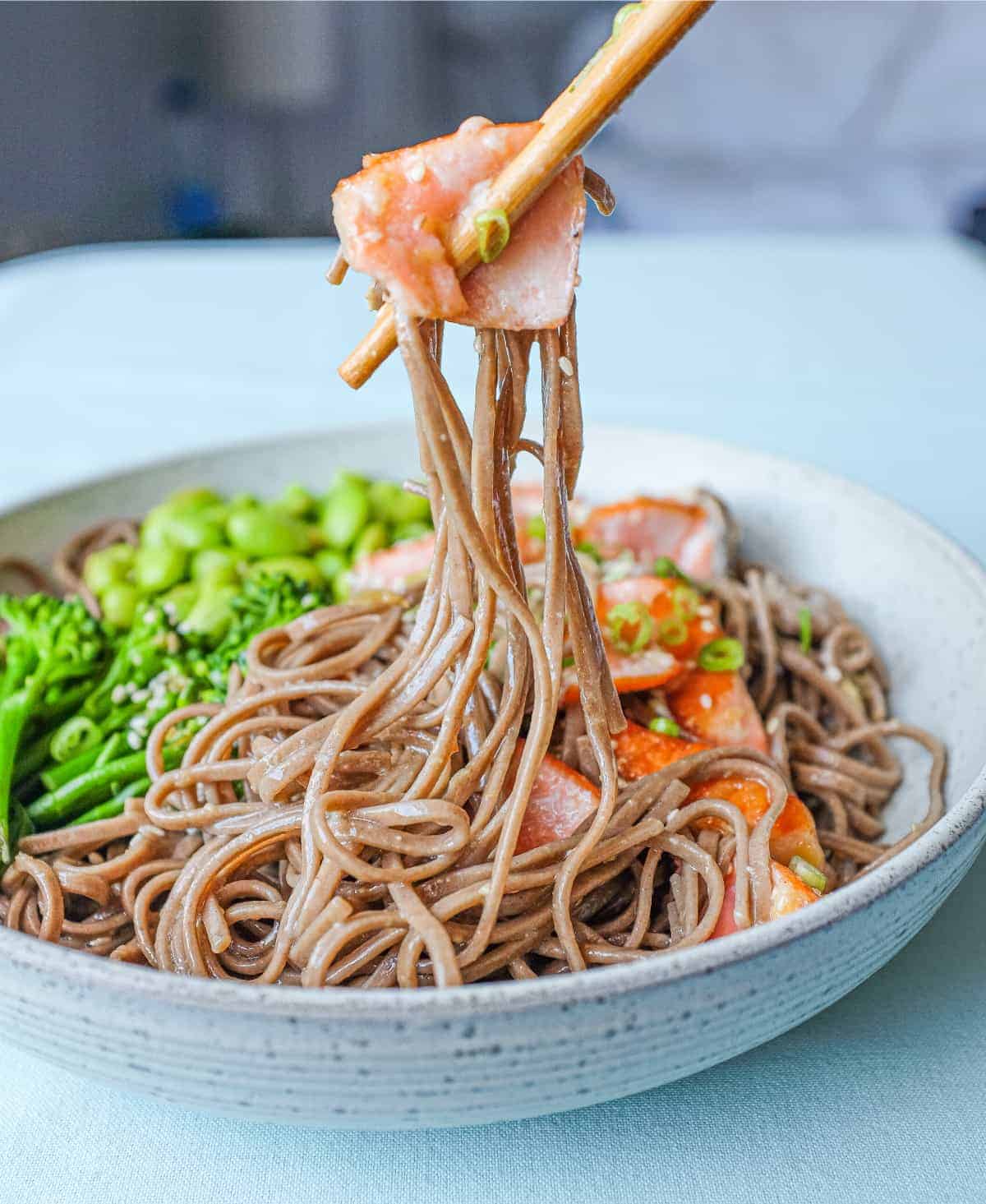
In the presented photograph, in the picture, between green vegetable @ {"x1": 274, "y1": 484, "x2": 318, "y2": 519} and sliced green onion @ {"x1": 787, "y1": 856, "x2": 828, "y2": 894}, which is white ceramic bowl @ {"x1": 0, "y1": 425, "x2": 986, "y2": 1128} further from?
green vegetable @ {"x1": 274, "y1": 484, "x2": 318, "y2": 519}

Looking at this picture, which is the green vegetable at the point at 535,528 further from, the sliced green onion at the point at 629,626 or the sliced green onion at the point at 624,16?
the sliced green onion at the point at 624,16

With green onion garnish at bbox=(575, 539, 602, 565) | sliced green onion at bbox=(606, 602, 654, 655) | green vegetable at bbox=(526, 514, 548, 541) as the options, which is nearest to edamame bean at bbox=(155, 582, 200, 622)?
green vegetable at bbox=(526, 514, 548, 541)

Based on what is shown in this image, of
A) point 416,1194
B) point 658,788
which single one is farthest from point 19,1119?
point 658,788

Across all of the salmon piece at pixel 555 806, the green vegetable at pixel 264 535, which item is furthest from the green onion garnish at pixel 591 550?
the salmon piece at pixel 555 806

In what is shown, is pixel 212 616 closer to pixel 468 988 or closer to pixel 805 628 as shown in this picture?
pixel 805 628

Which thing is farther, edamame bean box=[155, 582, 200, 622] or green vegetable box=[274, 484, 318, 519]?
green vegetable box=[274, 484, 318, 519]

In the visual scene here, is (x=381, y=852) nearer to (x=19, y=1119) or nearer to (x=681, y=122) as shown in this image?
(x=19, y=1119)
